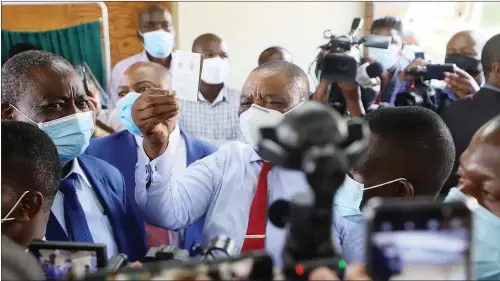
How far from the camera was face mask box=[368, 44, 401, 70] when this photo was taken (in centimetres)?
300

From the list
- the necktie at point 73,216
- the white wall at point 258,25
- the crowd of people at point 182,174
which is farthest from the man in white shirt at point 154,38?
the necktie at point 73,216

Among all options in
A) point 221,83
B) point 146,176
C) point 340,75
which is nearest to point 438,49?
point 221,83

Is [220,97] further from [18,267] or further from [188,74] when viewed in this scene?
[18,267]

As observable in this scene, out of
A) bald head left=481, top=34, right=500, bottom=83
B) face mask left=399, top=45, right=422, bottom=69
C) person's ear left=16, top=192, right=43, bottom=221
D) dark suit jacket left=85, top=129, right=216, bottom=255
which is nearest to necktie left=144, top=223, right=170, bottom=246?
dark suit jacket left=85, top=129, right=216, bottom=255

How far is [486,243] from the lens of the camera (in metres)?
1.00

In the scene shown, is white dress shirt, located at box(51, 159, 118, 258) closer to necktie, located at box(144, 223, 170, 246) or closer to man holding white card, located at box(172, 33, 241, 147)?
necktie, located at box(144, 223, 170, 246)

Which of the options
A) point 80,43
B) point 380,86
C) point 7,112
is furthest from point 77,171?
point 80,43

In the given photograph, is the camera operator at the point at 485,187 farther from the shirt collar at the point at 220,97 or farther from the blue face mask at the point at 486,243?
the shirt collar at the point at 220,97

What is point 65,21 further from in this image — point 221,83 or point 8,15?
point 221,83

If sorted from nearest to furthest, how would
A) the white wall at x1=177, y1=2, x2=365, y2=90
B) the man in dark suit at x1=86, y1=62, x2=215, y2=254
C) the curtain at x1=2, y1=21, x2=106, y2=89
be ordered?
the man in dark suit at x1=86, y1=62, x2=215, y2=254
the curtain at x1=2, y1=21, x2=106, y2=89
the white wall at x1=177, y1=2, x2=365, y2=90

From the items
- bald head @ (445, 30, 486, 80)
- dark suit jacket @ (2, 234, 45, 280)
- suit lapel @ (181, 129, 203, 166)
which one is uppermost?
dark suit jacket @ (2, 234, 45, 280)

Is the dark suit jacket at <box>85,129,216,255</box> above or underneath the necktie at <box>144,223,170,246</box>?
above

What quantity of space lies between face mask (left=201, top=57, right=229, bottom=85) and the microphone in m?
0.78

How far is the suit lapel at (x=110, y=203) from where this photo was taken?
4.78 feet
